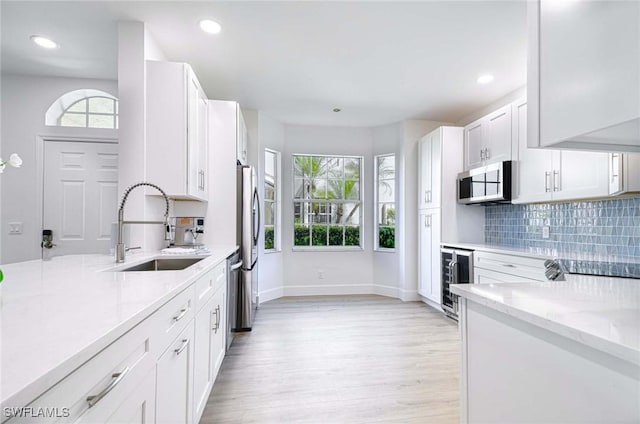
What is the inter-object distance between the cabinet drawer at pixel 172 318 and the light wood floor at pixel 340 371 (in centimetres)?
84

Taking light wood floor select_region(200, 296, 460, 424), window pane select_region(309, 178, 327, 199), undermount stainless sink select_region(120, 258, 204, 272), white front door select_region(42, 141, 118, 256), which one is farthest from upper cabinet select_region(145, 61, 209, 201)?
window pane select_region(309, 178, 327, 199)

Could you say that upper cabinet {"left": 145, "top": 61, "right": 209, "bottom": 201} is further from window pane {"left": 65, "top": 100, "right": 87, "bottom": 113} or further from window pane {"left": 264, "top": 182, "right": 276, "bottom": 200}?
window pane {"left": 264, "top": 182, "right": 276, "bottom": 200}

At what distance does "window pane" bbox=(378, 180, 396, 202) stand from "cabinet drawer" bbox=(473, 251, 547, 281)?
1.81 metres

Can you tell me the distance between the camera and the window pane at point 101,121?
3291 millimetres

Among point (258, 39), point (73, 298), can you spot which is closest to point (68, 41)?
point (258, 39)

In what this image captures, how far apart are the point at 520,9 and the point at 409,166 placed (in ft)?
8.22

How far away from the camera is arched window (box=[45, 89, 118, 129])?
323 cm

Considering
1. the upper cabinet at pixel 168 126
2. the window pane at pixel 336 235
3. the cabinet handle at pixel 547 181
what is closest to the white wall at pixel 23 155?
the upper cabinet at pixel 168 126

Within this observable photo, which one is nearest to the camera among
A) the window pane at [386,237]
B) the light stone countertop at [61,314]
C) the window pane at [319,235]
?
the light stone countertop at [61,314]

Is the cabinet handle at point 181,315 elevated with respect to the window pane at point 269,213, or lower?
lower

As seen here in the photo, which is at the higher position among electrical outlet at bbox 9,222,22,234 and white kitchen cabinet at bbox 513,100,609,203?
white kitchen cabinet at bbox 513,100,609,203

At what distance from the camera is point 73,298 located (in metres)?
0.97

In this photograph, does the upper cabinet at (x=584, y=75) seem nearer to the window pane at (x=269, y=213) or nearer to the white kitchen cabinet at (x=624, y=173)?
the white kitchen cabinet at (x=624, y=173)

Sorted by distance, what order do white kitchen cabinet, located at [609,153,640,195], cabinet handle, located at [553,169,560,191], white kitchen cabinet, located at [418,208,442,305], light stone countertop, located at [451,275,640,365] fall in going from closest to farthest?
light stone countertop, located at [451,275,640,365], white kitchen cabinet, located at [609,153,640,195], cabinet handle, located at [553,169,560,191], white kitchen cabinet, located at [418,208,442,305]
